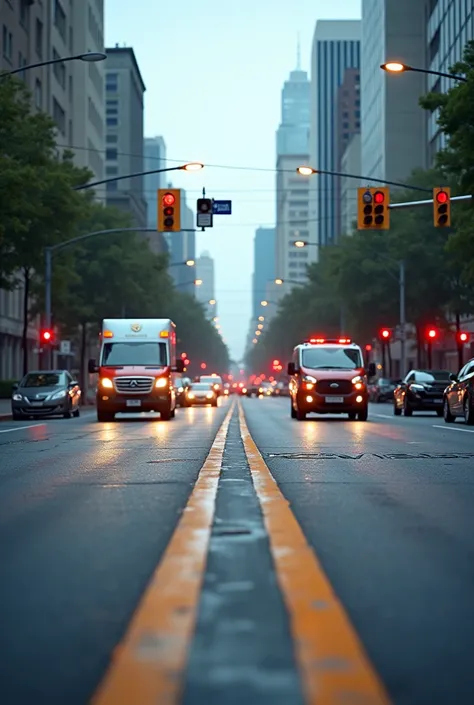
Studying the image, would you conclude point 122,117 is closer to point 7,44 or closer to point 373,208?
point 7,44

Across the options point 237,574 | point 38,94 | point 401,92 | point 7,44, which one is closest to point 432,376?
point 237,574

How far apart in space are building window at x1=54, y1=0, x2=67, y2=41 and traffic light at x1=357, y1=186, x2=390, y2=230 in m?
61.9

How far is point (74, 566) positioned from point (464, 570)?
6.82 feet

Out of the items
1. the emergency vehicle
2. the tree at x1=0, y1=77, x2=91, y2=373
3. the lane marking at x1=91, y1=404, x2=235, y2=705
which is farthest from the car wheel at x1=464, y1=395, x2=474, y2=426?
the lane marking at x1=91, y1=404, x2=235, y2=705

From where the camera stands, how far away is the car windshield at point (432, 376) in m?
38.6

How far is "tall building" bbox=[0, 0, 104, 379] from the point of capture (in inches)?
2800

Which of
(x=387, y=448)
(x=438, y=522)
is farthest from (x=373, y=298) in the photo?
(x=438, y=522)

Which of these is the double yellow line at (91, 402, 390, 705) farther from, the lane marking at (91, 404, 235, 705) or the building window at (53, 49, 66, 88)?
the building window at (53, 49, 66, 88)

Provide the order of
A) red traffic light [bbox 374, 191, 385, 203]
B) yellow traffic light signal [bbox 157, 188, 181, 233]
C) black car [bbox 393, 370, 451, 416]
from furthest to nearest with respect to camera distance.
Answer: black car [bbox 393, 370, 451, 416] < yellow traffic light signal [bbox 157, 188, 181, 233] < red traffic light [bbox 374, 191, 385, 203]

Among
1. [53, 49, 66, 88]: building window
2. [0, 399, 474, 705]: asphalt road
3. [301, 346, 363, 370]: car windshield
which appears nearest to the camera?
[0, 399, 474, 705]: asphalt road

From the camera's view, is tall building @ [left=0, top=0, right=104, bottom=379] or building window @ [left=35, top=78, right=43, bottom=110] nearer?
tall building @ [left=0, top=0, right=104, bottom=379]

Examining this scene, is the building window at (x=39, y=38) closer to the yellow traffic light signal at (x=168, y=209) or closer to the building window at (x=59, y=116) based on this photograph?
the building window at (x=59, y=116)

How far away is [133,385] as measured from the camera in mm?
33625

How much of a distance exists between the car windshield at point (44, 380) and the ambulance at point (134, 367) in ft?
16.8
